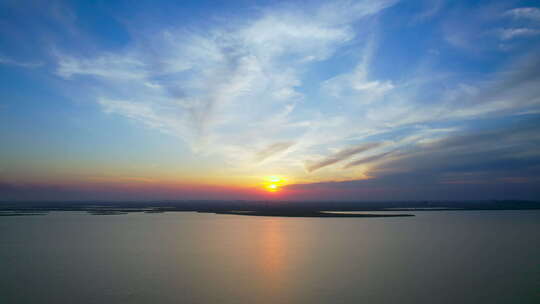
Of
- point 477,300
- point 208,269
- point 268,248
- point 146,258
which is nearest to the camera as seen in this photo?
point 477,300

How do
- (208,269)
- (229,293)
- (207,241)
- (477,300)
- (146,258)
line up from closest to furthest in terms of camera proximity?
1. (477,300)
2. (229,293)
3. (208,269)
4. (146,258)
5. (207,241)

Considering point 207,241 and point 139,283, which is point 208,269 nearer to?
point 139,283

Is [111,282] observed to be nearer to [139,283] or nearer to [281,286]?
[139,283]

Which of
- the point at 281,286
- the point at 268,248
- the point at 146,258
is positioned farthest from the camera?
the point at 268,248

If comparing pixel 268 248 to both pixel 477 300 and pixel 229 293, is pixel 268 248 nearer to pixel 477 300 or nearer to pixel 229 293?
pixel 229 293

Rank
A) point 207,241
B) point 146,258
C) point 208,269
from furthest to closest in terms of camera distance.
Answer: point 207,241 < point 146,258 < point 208,269

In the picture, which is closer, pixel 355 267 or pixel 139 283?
pixel 139 283

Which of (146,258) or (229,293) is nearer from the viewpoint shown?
(229,293)

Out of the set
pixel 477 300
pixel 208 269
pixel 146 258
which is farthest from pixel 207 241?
pixel 477 300

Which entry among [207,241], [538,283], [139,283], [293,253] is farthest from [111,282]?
[538,283]
